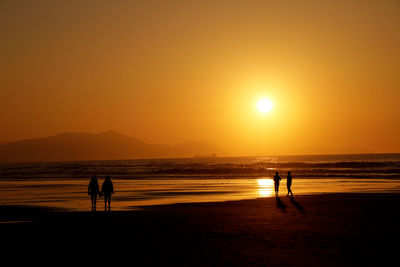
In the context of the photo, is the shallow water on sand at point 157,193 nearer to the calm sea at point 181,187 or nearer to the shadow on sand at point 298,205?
the calm sea at point 181,187

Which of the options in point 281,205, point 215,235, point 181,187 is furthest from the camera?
point 181,187

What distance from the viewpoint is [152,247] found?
1234cm

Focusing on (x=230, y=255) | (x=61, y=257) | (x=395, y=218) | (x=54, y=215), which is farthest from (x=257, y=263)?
(x=54, y=215)

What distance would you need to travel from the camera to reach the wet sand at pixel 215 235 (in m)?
10.9

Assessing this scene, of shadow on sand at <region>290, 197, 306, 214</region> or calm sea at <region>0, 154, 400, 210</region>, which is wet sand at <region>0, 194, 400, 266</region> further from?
calm sea at <region>0, 154, 400, 210</region>

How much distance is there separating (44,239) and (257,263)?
24.1 feet

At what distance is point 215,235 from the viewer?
1405 cm

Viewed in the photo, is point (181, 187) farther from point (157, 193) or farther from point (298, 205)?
point (298, 205)

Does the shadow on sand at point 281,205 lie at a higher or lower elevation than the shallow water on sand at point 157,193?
higher

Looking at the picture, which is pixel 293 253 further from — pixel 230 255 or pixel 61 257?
pixel 61 257

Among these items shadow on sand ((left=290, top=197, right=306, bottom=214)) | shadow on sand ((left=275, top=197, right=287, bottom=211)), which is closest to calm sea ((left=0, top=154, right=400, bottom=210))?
shadow on sand ((left=275, top=197, right=287, bottom=211))

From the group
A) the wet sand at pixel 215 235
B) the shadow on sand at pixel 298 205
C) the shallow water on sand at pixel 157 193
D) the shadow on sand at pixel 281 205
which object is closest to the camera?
the wet sand at pixel 215 235

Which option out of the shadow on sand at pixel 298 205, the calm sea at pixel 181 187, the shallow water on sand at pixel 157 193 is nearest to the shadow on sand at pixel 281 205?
the shadow on sand at pixel 298 205

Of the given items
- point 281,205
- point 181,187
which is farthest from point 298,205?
point 181,187
